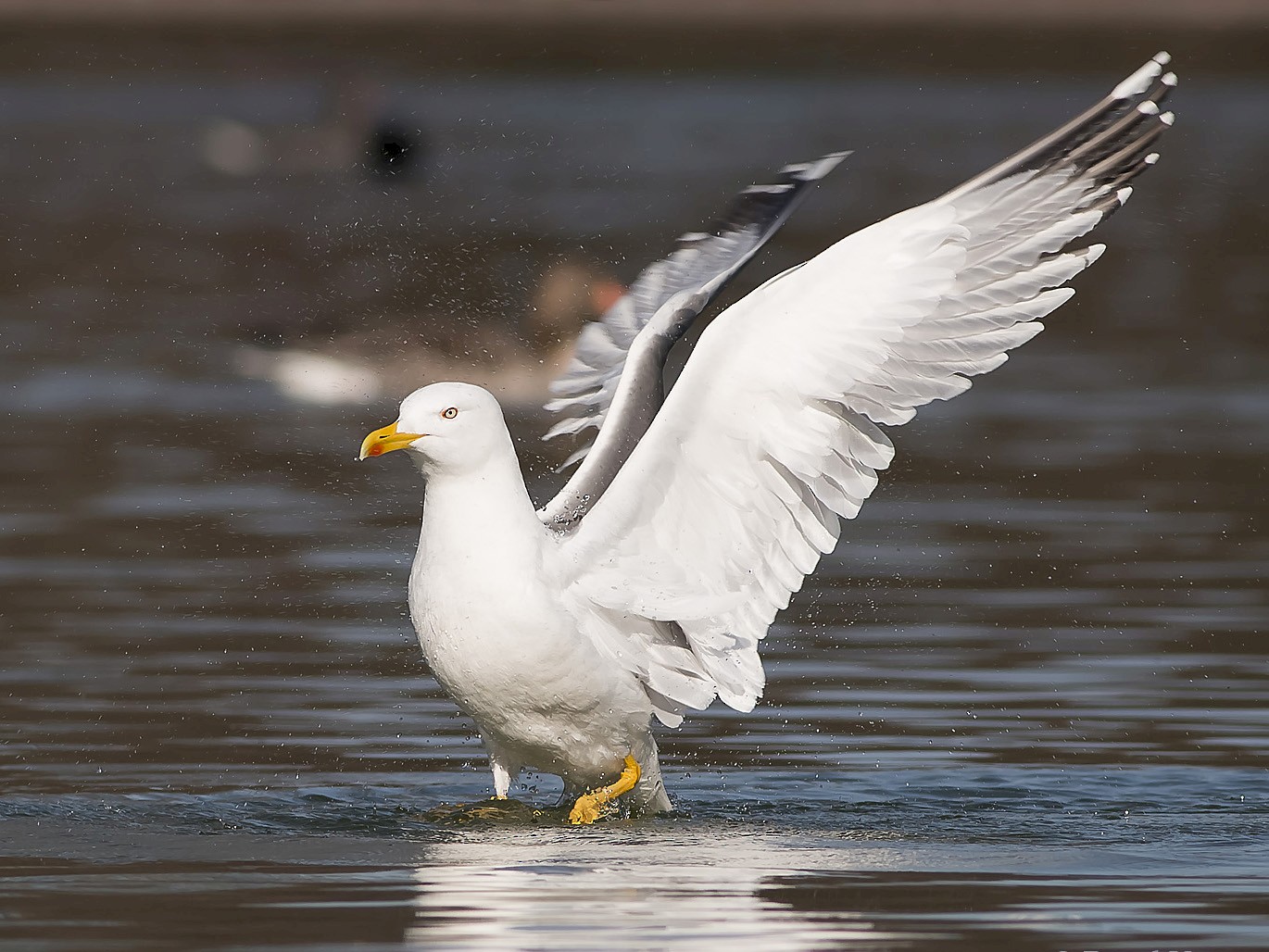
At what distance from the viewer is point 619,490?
8.42m

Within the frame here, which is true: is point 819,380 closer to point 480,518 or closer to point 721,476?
point 721,476

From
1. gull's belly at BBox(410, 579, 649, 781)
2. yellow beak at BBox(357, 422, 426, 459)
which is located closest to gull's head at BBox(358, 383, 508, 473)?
yellow beak at BBox(357, 422, 426, 459)

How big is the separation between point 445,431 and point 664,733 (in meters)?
2.46

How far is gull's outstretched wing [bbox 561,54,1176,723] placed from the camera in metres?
8.25

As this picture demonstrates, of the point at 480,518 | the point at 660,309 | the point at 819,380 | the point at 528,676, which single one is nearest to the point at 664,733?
the point at 660,309

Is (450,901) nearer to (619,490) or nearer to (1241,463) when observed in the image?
(619,490)

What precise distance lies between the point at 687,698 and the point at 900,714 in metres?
1.38

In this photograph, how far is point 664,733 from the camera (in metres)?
10.3

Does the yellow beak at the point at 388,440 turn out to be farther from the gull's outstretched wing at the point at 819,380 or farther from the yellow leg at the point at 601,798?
the yellow leg at the point at 601,798

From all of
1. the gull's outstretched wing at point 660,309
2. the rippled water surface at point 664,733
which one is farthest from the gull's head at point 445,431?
the gull's outstretched wing at point 660,309

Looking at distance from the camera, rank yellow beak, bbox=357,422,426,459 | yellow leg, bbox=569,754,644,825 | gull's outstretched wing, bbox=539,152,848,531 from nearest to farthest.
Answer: yellow beak, bbox=357,422,426,459, yellow leg, bbox=569,754,644,825, gull's outstretched wing, bbox=539,152,848,531

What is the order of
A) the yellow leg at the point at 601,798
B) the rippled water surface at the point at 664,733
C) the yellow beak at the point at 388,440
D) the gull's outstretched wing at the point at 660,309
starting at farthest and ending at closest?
the gull's outstretched wing at the point at 660,309 < the yellow leg at the point at 601,798 < the yellow beak at the point at 388,440 < the rippled water surface at the point at 664,733

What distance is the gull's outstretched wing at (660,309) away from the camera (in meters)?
9.84

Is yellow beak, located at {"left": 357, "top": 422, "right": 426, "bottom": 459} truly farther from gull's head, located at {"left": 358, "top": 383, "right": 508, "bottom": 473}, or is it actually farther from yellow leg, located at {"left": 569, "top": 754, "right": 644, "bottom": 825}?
yellow leg, located at {"left": 569, "top": 754, "right": 644, "bottom": 825}
